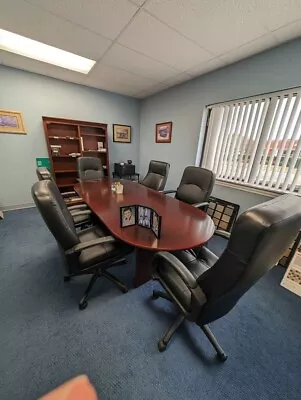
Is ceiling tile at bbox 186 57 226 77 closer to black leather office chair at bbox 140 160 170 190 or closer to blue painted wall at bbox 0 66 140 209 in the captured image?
black leather office chair at bbox 140 160 170 190

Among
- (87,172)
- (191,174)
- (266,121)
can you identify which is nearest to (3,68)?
(87,172)

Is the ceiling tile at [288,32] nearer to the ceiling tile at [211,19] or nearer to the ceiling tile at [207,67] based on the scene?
the ceiling tile at [211,19]

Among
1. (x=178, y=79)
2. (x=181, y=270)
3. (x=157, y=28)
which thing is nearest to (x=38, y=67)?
(x=157, y=28)

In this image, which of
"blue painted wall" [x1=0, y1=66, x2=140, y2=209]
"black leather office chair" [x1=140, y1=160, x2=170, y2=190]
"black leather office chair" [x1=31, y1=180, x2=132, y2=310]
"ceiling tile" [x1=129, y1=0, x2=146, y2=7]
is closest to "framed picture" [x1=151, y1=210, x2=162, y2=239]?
"black leather office chair" [x1=31, y1=180, x2=132, y2=310]

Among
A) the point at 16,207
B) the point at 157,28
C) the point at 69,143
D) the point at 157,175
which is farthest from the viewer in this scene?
the point at 69,143

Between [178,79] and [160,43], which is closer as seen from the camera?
[160,43]

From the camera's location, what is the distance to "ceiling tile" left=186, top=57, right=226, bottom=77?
2.14m

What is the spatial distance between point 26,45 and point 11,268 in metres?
2.89

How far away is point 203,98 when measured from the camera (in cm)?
265

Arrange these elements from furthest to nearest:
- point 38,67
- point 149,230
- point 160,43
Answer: point 38,67
point 160,43
point 149,230

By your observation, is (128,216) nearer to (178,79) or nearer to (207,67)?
(207,67)

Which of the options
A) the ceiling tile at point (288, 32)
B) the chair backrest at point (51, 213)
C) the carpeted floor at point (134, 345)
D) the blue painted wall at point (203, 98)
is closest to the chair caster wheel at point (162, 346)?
the carpeted floor at point (134, 345)

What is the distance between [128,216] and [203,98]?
2558 millimetres

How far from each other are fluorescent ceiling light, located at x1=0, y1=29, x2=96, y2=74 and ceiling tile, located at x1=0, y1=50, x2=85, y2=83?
0.28 feet
